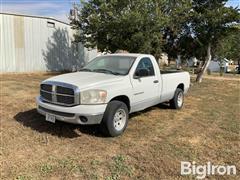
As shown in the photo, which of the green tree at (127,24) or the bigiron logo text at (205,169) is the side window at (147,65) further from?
the green tree at (127,24)

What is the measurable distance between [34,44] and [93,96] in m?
15.2

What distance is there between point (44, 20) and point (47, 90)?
15.3 meters

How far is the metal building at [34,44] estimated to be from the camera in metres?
17.5

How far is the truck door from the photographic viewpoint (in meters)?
6.37

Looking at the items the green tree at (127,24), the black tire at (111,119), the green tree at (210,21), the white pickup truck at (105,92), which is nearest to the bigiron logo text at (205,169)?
the black tire at (111,119)

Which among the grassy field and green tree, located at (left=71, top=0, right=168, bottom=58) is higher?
green tree, located at (left=71, top=0, right=168, bottom=58)

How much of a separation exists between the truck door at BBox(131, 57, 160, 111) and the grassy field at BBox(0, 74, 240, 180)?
0.54 m

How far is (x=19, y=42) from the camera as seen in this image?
18.2 m

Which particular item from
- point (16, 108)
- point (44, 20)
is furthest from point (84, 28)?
point (16, 108)

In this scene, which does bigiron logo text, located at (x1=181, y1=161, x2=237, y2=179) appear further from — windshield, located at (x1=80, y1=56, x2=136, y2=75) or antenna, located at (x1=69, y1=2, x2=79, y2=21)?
antenna, located at (x1=69, y1=2, x2=79, y2=21)

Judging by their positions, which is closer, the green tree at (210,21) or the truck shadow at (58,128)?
the truck shadow at (58,128)

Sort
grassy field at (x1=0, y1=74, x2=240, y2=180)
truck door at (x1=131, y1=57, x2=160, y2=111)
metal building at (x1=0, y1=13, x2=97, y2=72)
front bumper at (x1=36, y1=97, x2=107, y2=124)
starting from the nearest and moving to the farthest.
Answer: grassy field at (x1=0, y1=74, x2=240, y2=180)
front bumper at (x1=36, y1=97, x2=107, y2=124)
truck door at (x1=131, y1=57, x2=160, y2=111)
metal building at (x1=0, y1=13, x2=97, y2=72)

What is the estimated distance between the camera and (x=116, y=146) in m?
5.29

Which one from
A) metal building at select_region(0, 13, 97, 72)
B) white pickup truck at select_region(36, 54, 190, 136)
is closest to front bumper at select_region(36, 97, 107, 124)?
white pickup truck at select_region(36, 54, 190, 136)
